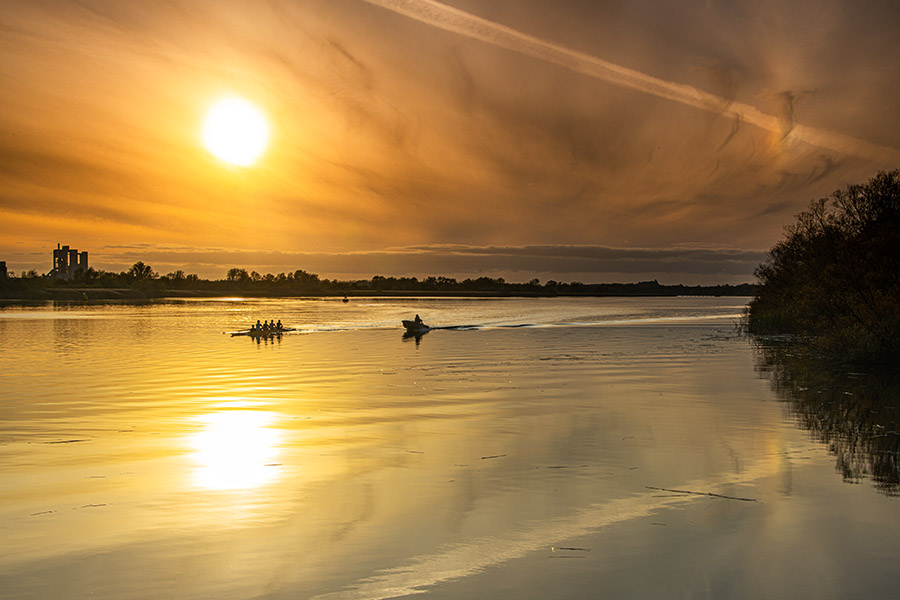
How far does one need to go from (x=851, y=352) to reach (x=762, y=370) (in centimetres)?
439

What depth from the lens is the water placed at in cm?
824

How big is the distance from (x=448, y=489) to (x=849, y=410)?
14.4 metres

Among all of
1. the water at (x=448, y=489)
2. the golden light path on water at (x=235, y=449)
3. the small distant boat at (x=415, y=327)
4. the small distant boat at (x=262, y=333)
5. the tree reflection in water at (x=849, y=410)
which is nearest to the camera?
the water at (x=448, y=489)

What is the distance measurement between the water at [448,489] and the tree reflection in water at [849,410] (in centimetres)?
11

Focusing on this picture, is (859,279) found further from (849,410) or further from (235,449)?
(235,449)

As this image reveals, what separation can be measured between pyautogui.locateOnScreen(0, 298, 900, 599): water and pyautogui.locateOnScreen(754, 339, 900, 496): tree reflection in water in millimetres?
114

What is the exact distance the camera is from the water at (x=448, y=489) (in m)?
8.24

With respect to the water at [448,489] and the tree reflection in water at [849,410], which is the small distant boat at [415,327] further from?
the water at [448,489]

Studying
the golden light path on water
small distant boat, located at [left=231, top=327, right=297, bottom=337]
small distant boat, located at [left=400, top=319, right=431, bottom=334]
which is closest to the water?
the golden light path on water

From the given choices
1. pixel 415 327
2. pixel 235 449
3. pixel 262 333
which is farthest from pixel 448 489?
pixel 415 327

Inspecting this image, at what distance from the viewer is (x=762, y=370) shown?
31.6 metres

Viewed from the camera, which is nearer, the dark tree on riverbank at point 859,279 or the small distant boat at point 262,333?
the dark tree on riverbank at point 859,279

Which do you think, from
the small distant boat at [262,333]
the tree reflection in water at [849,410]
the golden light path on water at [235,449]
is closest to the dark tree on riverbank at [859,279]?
the tree reflection in water at [849,410]

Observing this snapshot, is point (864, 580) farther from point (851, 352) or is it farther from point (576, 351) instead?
point (576, 351)
